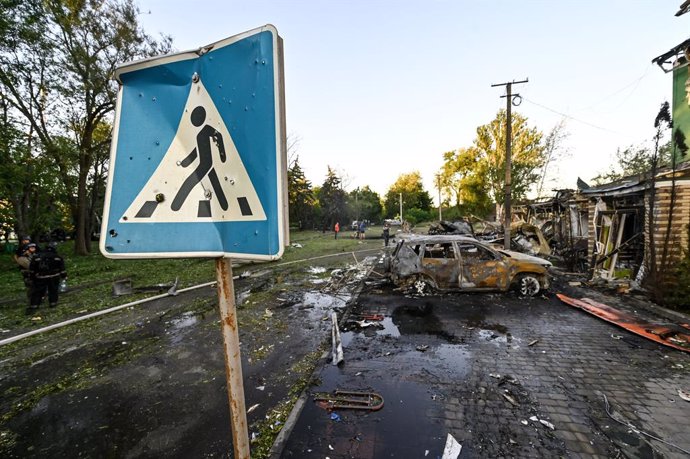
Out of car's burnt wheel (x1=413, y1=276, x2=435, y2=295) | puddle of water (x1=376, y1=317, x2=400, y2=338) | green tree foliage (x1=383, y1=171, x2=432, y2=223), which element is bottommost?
puddle of water (x1=376, y1=317, x2=400, y2=338)

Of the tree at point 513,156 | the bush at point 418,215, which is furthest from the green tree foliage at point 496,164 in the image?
the bush at point 418,215

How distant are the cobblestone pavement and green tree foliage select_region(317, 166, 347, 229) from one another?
33472mm

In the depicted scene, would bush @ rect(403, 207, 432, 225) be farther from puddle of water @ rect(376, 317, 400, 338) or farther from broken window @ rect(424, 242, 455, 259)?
puddle of water @ rect(376, 317, 400, 338)

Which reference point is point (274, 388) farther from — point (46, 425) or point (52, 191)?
point (52, 191)

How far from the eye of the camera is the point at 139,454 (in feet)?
9.40

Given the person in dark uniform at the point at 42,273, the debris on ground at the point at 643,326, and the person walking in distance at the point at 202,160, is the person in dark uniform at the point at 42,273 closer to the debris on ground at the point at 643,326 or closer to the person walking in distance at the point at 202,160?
the person walking in distance at the point at 202,160

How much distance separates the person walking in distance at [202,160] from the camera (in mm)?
1222

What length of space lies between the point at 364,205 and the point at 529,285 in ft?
127

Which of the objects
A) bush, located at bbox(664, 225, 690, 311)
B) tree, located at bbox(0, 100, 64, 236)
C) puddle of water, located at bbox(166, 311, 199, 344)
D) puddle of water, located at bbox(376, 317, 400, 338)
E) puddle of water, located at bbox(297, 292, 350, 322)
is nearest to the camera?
puddle of water, located at bbox(376, 317, 400, 338)

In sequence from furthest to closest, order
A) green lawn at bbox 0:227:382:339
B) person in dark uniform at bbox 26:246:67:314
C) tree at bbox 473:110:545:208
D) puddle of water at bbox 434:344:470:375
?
tree at bbox 473:110:545:208, person in dark uniform at bbox 26:246:67:314, green lawn at bbox 0:227:382:339, puddle of water at bbox 434:344:470:375

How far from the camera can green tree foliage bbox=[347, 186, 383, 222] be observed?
4321 centimetres

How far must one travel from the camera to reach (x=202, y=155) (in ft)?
4.09

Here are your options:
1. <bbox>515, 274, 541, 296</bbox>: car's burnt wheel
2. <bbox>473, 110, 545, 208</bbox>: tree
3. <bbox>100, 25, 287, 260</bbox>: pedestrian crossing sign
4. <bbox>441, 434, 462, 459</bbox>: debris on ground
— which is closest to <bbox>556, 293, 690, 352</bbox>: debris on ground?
<bbox>515, 274, 541, 296</bbox>: car's burnt wheel

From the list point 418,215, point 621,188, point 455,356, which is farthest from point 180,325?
point 418,215
